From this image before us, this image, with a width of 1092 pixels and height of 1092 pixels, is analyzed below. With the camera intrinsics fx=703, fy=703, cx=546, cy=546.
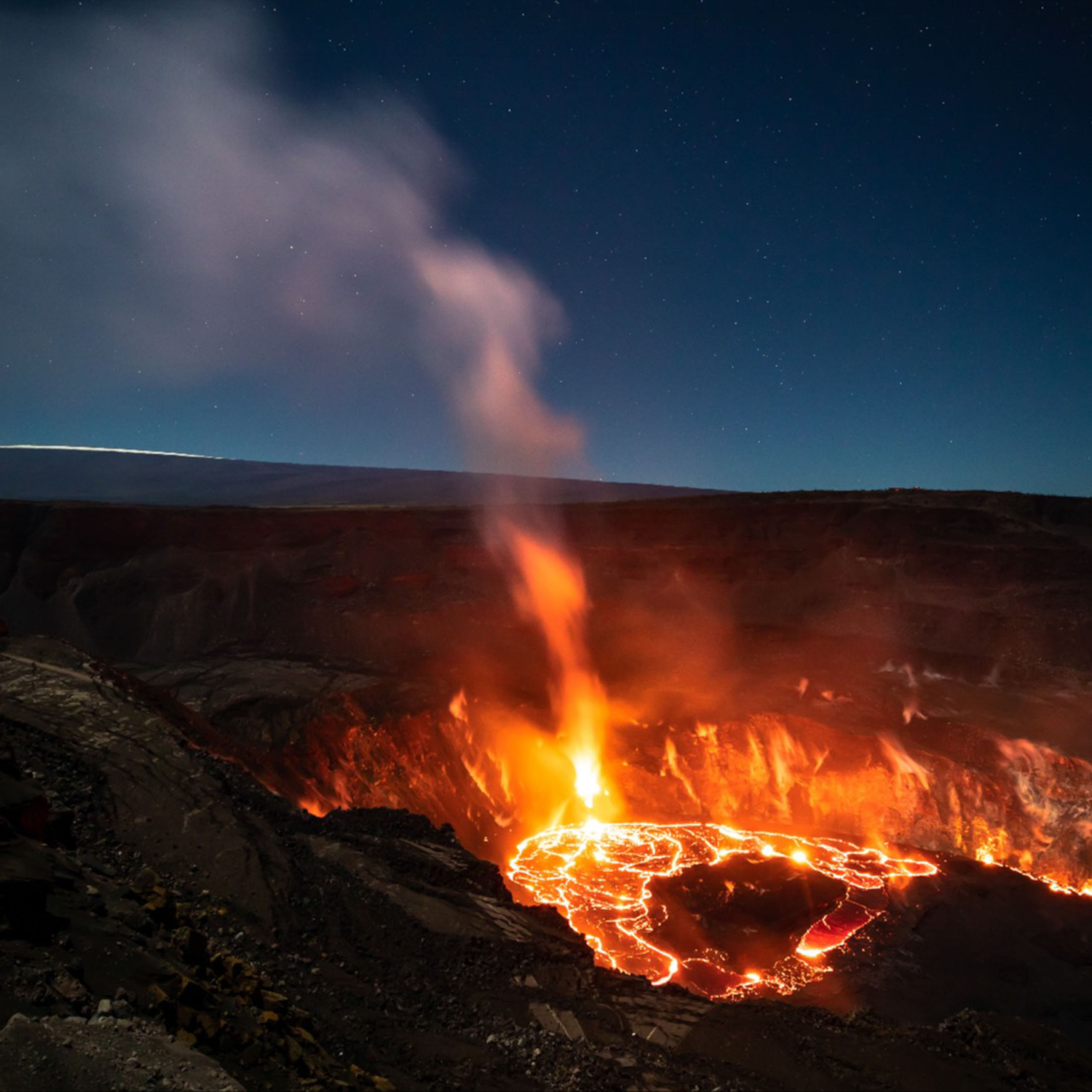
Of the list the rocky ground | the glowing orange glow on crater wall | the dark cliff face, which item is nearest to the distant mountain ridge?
the dark cliff face

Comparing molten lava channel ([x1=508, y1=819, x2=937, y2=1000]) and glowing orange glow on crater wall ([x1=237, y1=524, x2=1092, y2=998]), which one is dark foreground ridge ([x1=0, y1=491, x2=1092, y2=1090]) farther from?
molten lava channel ([x1=508, y1=819, x2=937, y2=1000])

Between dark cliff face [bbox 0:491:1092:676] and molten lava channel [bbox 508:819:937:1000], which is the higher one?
dark cliff face [bbox 0:491:1092:676]

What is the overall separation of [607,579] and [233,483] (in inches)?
3658

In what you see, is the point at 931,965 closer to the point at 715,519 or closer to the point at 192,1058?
the point at 192,1058

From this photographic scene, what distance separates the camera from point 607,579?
107 ft

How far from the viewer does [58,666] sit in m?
12.4

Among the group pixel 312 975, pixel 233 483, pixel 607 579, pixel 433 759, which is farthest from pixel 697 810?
pixel 233 483

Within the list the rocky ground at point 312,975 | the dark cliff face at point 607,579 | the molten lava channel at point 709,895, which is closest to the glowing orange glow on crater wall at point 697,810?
the molten lava channel at point 709,895

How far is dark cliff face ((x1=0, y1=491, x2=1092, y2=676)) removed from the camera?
27953 mm

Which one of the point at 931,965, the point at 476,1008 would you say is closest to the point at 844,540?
the point at 931,965

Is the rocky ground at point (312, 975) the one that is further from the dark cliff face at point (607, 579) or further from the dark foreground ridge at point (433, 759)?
the dark cliff face at point (607, 579)

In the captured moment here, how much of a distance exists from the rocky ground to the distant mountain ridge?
2646 inches

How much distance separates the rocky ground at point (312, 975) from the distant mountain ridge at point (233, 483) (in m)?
67.2

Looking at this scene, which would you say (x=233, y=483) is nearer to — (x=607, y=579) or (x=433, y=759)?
(x=607, y=579)
